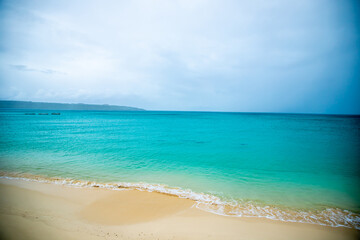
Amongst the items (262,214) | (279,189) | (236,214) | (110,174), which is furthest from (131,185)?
(279,189)

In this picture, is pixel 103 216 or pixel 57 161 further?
pixel 57 161

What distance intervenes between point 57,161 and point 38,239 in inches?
399

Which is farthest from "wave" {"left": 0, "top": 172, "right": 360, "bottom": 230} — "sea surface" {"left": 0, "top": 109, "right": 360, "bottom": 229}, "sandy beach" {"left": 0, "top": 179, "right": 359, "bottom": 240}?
"sandy beach" {"left": 0, "top": 179, "right": 359, "bottom": 240}

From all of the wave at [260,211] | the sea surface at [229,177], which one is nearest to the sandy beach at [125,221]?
the wave at [260,211]

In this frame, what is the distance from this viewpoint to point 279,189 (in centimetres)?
888

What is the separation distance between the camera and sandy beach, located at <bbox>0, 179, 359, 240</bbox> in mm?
4945

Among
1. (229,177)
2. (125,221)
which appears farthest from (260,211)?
(125,221)

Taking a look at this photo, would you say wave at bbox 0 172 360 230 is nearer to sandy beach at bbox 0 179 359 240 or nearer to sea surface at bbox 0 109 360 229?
sea surface at bbox 0 109 360 229

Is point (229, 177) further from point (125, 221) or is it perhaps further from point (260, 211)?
point (125, 221)

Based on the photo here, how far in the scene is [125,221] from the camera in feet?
18.7

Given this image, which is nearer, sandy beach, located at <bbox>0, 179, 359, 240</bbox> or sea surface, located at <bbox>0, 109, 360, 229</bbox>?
sandy beach, located at <bbox>0, 179, 359, 240</bbox>

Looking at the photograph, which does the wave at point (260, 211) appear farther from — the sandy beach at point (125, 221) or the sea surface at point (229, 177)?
the sandy beach at point (125, 221)

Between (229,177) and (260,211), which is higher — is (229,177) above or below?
below

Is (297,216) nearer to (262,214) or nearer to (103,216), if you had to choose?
(262,214)
